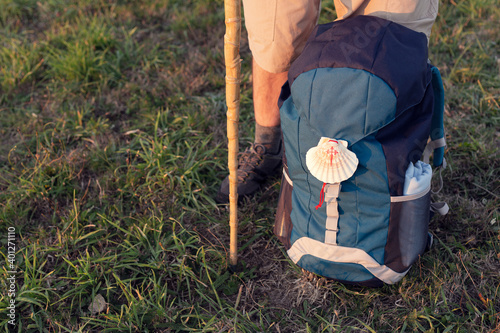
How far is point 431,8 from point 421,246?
0.98 metres

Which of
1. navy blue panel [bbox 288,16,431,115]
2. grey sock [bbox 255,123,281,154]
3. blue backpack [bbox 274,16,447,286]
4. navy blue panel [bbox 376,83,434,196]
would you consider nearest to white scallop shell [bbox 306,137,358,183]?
blue backpack [bbox 274,16,447,286]

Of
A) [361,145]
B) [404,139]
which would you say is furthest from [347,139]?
[404,139]

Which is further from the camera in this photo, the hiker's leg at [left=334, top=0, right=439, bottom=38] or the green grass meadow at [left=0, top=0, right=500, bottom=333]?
the green grass meadow at [left=0, top=0, right=500, bottom=333]

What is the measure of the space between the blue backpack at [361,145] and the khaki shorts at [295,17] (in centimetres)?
13

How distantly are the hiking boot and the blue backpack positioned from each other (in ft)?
1.76

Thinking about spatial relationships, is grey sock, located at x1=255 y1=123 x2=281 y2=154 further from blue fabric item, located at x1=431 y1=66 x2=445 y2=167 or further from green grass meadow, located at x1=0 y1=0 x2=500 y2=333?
blue fabric item, located at x1=431 y1=66 x2=445 y2=167

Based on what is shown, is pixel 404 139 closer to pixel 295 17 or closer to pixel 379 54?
pixel 379 54

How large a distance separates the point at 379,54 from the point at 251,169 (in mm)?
1022

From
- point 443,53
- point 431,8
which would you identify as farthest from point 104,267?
point 443,53

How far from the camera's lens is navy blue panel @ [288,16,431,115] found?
5.02 feet

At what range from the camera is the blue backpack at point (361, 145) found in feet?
5.07

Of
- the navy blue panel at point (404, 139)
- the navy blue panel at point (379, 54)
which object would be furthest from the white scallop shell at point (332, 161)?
the navy blue panel at point (379, 54)

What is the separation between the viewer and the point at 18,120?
286 centimetres

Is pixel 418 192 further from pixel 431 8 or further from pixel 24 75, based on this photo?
pixel 24 75
